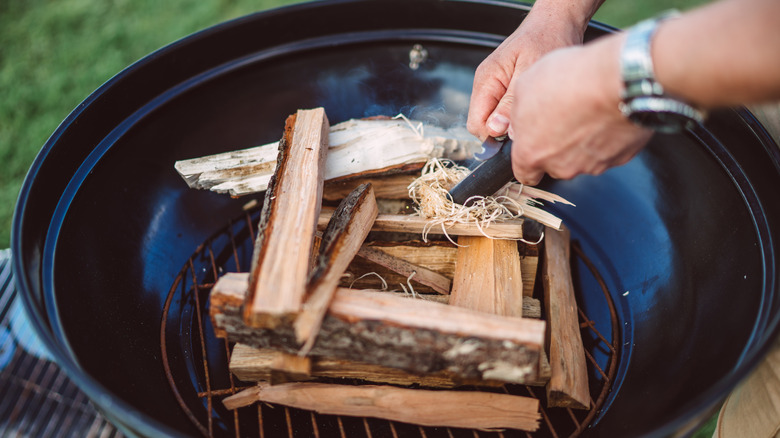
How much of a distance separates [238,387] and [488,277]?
92cm

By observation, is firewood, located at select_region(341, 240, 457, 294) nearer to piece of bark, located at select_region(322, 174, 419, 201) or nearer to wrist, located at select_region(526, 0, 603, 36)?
piece of bark, located at select_region(322, 174, 419, 201)

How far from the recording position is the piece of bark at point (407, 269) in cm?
177

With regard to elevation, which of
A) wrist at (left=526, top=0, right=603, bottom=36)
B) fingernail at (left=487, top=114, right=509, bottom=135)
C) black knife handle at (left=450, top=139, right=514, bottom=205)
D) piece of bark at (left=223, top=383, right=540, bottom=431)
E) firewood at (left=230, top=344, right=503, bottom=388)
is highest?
wrist at (left=526, top=0, right=603, bottom=36)

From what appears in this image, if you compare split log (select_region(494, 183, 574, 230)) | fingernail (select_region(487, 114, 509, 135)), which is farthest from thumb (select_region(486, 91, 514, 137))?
Result: split log (select_region(494, 183, 574, 230))

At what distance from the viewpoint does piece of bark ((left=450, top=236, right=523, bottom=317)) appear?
159 centimetres

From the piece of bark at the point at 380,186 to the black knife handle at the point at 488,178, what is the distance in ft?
0.90

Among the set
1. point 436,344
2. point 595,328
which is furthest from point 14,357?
point 595,328

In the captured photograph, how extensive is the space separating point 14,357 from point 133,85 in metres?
1.22

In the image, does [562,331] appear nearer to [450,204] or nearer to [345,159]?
[450,204]

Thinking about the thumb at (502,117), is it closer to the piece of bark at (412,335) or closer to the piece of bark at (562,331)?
the piece of bark at (562,331)

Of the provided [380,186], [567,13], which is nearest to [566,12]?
[567,13]

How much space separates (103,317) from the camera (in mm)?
1554

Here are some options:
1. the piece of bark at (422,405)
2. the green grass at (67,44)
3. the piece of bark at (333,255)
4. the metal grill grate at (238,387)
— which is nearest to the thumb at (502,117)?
the piece of bark at (333,255)

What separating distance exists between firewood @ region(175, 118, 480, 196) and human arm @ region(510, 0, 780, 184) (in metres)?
0.50
